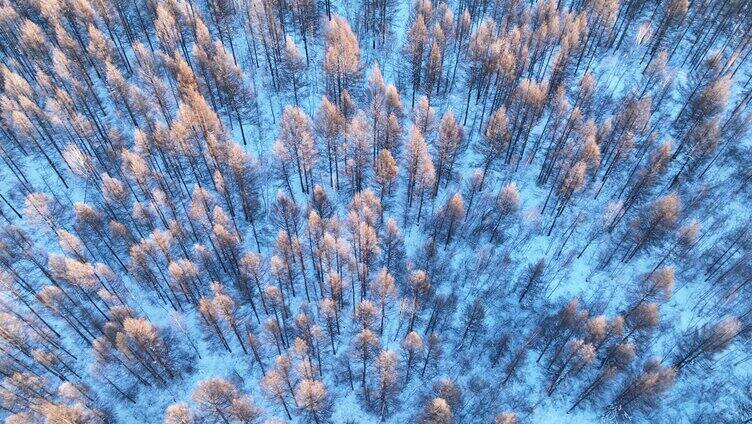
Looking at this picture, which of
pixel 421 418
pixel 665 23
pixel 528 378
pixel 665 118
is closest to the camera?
pixel 421 418

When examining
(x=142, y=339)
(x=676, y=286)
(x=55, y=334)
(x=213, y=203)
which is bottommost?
(x=676, y=286)

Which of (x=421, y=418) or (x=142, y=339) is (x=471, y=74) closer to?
(x=421, y=418)

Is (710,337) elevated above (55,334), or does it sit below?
below

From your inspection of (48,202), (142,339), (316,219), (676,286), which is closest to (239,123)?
(316,219)

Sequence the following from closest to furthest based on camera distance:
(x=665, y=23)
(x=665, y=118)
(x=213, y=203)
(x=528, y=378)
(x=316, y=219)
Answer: (x=528, y=378) → (x=316, y=219) → (x=213, y=203) → (x=665, y=118) → (x=665, y=23)

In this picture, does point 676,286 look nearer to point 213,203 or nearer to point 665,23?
point 665,23

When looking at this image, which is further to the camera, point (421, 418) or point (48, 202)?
point (48, 202)
